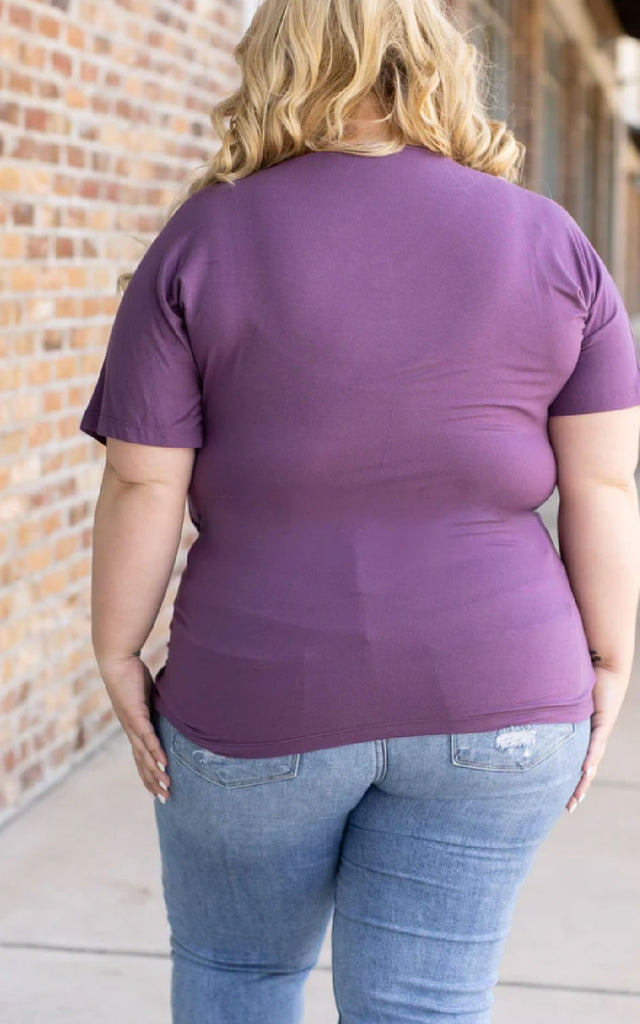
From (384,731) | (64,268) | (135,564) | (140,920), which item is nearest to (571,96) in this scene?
(64,268)

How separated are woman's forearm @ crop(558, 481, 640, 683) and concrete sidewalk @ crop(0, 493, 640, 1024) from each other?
1.38 metres

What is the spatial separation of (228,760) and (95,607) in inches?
10.9

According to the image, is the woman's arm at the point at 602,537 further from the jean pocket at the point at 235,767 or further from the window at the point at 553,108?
the window at the point at 553,108

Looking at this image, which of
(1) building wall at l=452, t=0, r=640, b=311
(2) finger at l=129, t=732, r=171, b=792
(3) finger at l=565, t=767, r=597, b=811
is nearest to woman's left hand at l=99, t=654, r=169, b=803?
(2) finger at l=129, t=732, r=171, b=792

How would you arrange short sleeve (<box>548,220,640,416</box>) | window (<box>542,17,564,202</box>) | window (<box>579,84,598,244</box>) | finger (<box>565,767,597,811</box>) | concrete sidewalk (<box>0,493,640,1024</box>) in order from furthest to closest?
window (<box>579,84,598,244</box>) → window (<box>542,17,564,202</box>) → concrete sidewalk (<box>0,493,640,1024</box>) → finger (<box>565,767,597,811</box>) → short sleeve (<box>548,220,640,416</box>)

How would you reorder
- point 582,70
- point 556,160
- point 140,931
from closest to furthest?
point 140,931, point 556,160, point 582,70

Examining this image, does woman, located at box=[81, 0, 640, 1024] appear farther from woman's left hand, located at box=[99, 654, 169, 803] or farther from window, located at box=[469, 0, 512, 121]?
window, located at box=[469, 0, 512, 121]

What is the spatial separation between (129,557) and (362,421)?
0.34 m

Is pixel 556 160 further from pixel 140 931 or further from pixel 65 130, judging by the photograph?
pixel 140 931

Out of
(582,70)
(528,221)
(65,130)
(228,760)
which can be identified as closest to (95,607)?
(228,760)

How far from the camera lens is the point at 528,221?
57.6 inches

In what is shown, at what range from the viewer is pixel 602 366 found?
5.05 ft

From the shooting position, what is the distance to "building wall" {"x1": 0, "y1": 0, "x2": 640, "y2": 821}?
3.57 m

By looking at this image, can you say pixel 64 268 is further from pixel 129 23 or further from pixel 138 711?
pixel 138 711
